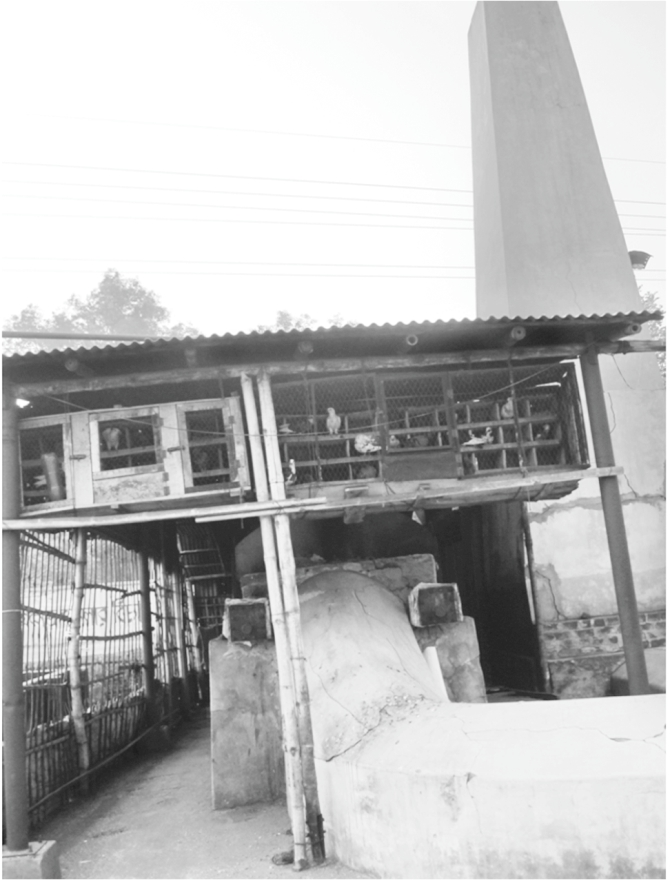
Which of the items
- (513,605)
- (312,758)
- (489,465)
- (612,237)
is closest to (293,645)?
(312,758)

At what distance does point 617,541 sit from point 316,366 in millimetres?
3341

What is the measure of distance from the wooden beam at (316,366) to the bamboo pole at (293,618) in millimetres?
278

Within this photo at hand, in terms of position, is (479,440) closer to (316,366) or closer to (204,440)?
(316,366)

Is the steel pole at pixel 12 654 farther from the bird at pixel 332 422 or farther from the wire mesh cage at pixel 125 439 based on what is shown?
the bird at pixel 332 422

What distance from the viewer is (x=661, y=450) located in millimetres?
11195

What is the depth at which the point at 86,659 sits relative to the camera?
29.7 feet

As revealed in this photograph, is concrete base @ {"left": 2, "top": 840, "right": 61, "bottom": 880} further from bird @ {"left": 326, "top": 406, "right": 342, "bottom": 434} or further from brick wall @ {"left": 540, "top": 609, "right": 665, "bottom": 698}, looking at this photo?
brick wall @ {"left": 540, "top": 609, "right": 665, "bottom": 698}

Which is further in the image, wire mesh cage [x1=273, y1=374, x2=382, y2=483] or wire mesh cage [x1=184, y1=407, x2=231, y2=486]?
wire mesh cage [x1=273, y1=374, x2=382, y2=483]

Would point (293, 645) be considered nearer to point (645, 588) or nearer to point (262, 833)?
point (262, 833)

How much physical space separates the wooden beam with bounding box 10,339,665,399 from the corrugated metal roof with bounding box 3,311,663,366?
Result: 0.37 m

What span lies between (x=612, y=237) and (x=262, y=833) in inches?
391

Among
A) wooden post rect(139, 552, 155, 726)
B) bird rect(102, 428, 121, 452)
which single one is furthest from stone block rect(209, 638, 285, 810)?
wooden post rect(139, 552, 155, 726)

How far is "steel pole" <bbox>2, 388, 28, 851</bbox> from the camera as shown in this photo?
6.29m

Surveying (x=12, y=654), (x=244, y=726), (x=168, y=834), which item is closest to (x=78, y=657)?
(x=12, y=654)
